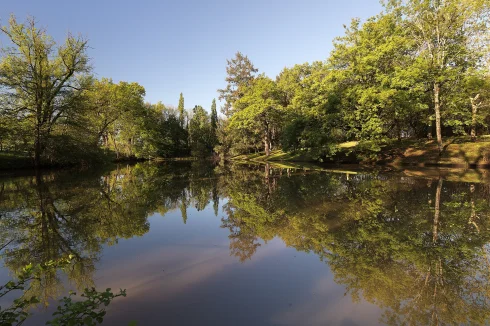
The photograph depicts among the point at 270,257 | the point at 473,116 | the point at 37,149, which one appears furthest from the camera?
the point at 37,149

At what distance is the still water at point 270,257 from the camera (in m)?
3.87

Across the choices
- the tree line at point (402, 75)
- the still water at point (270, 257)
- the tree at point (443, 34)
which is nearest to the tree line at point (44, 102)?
the still water at point (270, 257)

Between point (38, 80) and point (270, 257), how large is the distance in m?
30.0

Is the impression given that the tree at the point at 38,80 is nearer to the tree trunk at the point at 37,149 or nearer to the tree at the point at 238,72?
the tree trunk at the point at 37,149

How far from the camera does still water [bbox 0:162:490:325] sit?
12.7 ft

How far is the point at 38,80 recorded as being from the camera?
25.2 meters

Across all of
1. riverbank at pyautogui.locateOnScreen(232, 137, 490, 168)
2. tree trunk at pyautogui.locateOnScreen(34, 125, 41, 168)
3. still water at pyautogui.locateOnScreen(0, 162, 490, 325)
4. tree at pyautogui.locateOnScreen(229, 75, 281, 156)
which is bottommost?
still water at pyautogui.locateOnScreen(0, 162, 490, 325)

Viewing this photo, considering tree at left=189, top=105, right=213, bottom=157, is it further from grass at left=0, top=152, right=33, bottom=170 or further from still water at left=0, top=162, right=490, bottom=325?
still water at left=0, top=162, right=490, bottom=325

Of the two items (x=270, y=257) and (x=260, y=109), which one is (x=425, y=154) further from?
(x=270, y=257)

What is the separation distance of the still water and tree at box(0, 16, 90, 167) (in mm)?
18688

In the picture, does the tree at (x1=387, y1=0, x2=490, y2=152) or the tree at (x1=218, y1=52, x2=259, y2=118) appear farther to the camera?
the tree at (x1=218, y1=52, x2=259, y2=118)

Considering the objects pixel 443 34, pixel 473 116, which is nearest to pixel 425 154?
pixel 473 116

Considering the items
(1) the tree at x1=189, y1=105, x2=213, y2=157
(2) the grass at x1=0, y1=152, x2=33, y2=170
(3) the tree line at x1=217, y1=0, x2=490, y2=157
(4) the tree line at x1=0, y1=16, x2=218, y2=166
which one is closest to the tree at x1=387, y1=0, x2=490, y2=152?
(3) the tree line at x1=217, y1=0, x2=490, y2=157

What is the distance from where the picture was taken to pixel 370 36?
27.5m
